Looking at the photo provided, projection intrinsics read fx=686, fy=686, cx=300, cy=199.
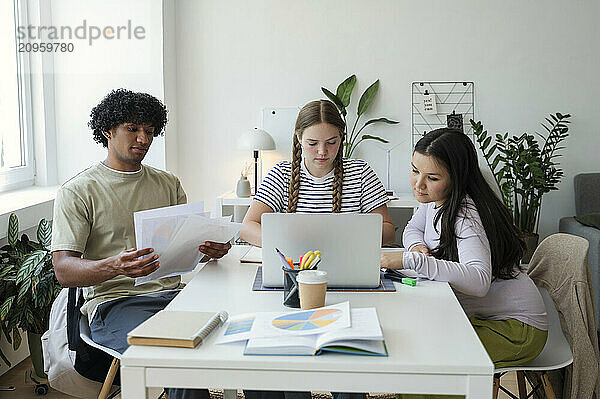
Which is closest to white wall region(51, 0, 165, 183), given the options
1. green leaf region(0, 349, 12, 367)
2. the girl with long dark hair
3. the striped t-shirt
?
green leaf region(0, 349, 12, 367)

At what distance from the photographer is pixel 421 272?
1963 mm

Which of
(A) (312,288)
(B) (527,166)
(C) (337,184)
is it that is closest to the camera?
(A) (312,288)

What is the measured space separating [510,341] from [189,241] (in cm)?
100

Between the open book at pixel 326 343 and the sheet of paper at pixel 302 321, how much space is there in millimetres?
22

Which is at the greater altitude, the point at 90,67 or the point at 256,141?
the point at 90,67

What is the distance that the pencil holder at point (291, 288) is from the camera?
1711mm

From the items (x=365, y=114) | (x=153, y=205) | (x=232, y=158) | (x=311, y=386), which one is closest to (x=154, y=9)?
(x=232, y=158)

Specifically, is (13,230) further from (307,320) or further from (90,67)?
(307,320)

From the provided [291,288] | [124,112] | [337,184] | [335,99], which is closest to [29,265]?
[124,112]

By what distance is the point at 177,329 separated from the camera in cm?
149

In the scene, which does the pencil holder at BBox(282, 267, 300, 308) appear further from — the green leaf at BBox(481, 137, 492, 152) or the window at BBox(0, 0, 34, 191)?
the green leaf at BBox(481, 137, 492, 152)

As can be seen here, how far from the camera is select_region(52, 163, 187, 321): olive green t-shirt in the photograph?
85.7 inches

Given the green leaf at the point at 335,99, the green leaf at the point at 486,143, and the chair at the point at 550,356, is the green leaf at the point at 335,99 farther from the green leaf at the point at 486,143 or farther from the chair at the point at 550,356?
the chair at the point at 550,356

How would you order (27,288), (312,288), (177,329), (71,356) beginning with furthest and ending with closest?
(27,288)
(71,356)
(312,288)
(177,329)
